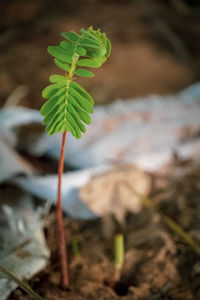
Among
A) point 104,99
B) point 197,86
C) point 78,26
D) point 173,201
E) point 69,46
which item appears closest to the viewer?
point 69,46

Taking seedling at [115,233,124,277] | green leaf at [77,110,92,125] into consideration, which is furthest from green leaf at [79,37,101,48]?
seedling at [115,233,124,277]

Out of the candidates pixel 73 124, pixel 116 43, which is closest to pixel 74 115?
pixel 73 124

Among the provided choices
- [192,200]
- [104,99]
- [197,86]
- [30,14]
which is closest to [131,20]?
[30,14]

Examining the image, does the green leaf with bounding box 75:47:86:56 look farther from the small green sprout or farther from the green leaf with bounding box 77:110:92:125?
the small green sprout

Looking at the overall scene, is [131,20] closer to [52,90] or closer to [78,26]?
[78,26]

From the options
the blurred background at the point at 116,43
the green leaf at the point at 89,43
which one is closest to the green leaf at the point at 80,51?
the green leaf at the point at 89,43

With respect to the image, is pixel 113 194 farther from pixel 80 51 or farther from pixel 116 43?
pixel 116 43

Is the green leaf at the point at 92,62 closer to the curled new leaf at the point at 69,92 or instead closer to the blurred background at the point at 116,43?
the curled new leaf at the point at 69,92
